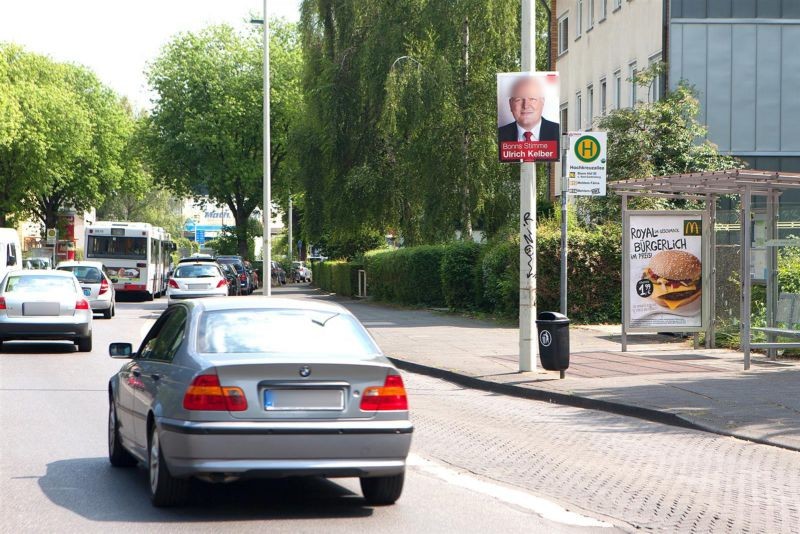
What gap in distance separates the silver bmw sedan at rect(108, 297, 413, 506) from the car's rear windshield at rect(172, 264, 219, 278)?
31.1m

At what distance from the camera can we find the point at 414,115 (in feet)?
130

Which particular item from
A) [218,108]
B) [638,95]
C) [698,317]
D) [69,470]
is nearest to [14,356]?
[698,317]

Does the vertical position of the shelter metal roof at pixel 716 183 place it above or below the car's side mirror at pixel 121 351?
above

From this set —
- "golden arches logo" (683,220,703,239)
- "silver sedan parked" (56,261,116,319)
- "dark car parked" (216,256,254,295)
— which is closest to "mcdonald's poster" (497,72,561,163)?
"golden arches logo" (683,220,703,239)

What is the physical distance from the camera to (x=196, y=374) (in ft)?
24.8

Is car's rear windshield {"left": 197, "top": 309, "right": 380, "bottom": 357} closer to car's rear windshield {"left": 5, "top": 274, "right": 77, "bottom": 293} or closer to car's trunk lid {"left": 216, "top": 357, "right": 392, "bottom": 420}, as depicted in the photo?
car's trunk lid {"left": 216, "top": 357, "right": 392, "bottom": 420}

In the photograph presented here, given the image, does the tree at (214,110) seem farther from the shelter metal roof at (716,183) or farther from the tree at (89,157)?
the shelter metal roof at (716,183)

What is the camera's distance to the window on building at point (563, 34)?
4941 centimetres

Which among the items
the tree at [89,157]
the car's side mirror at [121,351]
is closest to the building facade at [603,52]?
the car's side mirror at [121,351]

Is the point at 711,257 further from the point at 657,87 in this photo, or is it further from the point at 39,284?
the point at 657,87

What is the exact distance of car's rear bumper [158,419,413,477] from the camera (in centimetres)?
741

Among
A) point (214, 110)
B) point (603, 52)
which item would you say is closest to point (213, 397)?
point (603, 52)

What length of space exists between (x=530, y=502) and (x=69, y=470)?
3.53 m

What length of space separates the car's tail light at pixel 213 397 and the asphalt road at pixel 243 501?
683 millimetres
